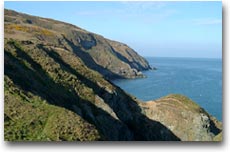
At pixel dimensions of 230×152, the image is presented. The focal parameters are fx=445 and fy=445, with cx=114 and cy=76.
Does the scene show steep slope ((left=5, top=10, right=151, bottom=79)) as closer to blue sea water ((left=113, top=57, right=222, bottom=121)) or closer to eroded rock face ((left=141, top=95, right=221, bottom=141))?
blue sea water ((left=113, top=57, right=222, bottom=121))

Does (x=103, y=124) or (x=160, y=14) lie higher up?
(x=160, y=14)

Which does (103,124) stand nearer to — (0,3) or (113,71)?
(0,3)

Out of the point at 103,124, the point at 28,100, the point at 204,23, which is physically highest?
the point at 204,23

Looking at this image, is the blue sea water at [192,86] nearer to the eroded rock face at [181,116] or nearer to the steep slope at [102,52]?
the eroded rock face at [181,116]

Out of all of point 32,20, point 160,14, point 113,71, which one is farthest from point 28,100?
point 113,71

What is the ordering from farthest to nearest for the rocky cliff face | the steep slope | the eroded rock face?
the steep slope
the eroded rock face
the rocky cliff face

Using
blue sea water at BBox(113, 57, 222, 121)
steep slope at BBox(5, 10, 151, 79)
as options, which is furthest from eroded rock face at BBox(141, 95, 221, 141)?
steep slope at BBox(5, 10, 151, 79)

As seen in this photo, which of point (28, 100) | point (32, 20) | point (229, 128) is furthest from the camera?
point (32, 20)


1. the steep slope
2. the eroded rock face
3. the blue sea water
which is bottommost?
the eroded rock face

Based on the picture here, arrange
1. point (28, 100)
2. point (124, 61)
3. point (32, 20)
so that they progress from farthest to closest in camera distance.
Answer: point (124, 61), point (32, 20), point (28, 100)
